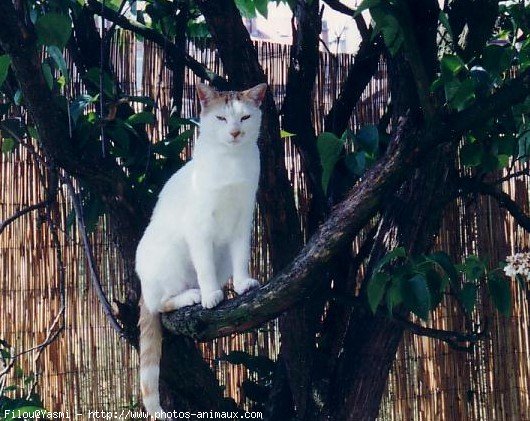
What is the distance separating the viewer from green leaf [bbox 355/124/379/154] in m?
2.02

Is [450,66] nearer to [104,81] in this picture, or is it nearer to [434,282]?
[434,282]

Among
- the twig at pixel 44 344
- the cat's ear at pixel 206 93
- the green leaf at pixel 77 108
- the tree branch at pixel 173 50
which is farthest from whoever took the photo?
the tree branch at pixel 173 50

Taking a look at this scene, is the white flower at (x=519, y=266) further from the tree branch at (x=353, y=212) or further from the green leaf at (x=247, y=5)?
the green leaf at (x=247, y=5)

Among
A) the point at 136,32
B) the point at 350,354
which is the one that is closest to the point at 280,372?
the point at 350,354

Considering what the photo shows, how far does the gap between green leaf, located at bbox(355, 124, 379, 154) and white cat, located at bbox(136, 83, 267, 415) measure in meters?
0.41

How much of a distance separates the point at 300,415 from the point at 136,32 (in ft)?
4.79

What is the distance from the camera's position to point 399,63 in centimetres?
218

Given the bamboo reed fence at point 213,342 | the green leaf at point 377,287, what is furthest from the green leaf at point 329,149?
the bamboo reed fence at point 213,342

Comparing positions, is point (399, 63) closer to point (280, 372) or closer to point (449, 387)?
point (280, 372)

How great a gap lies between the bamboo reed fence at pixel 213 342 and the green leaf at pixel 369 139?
3.30ft

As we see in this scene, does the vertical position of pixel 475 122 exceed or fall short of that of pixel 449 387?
it exceeds it

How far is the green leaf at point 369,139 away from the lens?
6.62 ft

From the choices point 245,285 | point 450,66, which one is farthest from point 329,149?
point 245,285

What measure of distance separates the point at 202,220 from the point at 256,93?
16.8 inches
